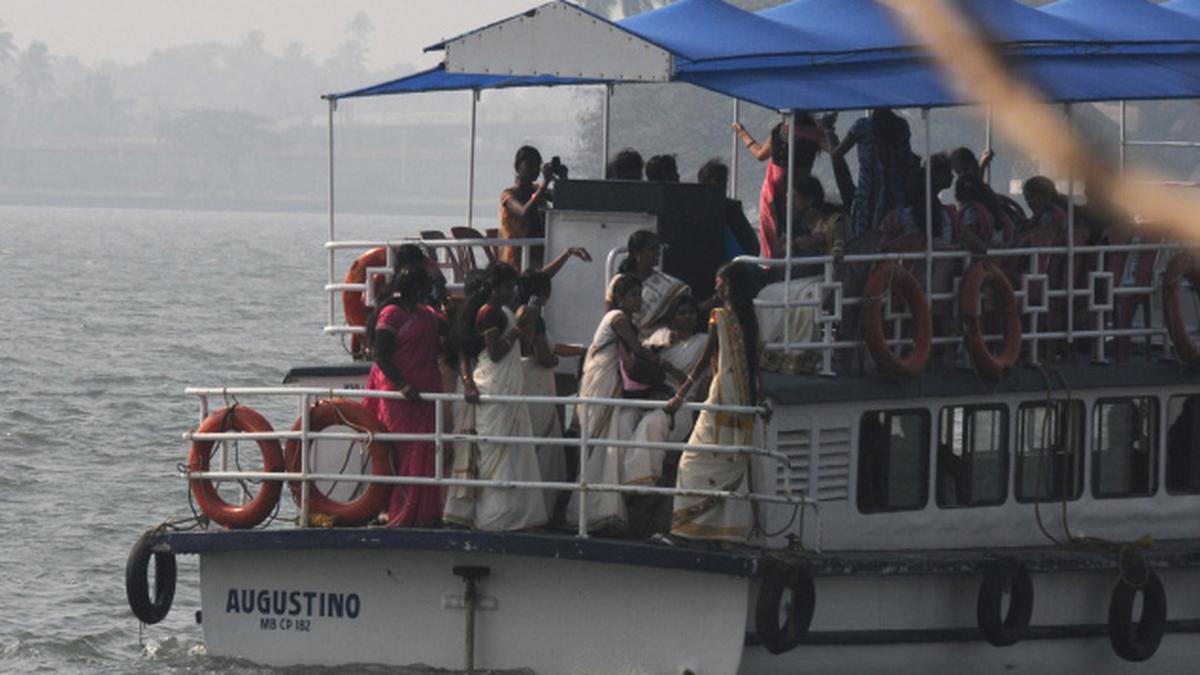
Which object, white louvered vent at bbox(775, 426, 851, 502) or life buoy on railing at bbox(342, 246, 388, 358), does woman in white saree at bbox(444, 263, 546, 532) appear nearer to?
white louvered vent at bbox(775, 426, 851, 502)

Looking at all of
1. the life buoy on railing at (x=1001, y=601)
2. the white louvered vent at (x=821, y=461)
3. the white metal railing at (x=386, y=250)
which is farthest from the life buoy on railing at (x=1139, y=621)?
the white metal railing at (x=386, y=250)

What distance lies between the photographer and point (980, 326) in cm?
1554

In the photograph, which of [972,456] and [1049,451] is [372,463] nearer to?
[972,456]

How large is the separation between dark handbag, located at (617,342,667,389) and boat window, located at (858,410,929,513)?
130cm

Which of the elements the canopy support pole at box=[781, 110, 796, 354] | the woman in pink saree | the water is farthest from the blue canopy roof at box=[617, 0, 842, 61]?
the water

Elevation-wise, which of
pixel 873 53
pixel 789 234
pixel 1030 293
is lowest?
pixel 1030 293

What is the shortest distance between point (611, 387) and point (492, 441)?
29.8 inches

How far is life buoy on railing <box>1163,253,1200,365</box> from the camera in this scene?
16.2m

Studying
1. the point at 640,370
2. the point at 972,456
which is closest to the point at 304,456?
the point at 640,370

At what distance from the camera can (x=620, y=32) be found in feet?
48.7

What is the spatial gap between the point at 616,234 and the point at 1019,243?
102 inches

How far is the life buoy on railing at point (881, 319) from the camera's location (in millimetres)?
14906

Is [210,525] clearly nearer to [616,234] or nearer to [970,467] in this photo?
[616,234]

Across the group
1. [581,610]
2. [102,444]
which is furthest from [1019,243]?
[102,444]
